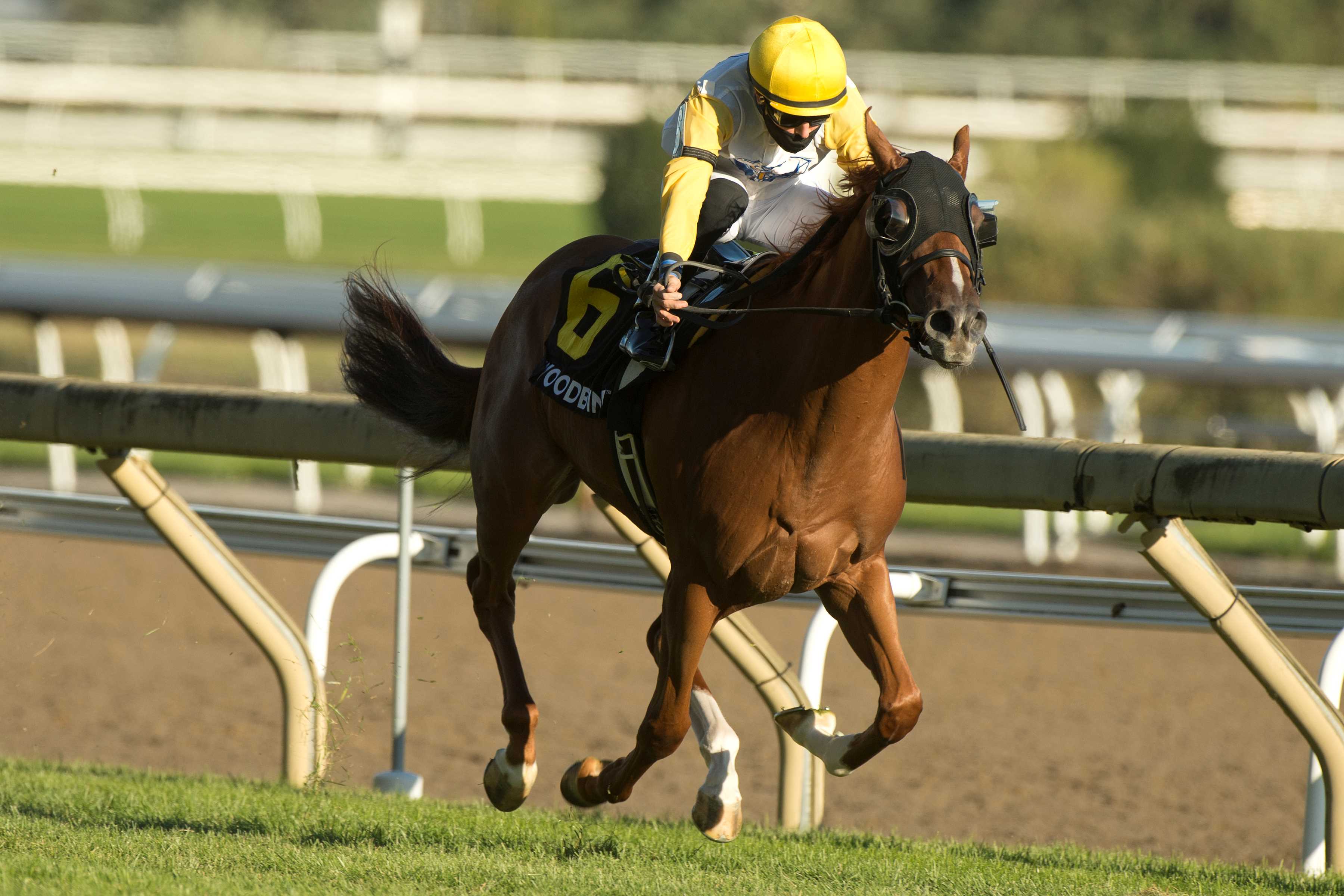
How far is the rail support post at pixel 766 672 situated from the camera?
15.9ft

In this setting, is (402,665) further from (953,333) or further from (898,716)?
(953,333)

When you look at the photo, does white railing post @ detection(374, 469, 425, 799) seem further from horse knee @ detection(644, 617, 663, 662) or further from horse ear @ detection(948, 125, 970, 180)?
horse ear @ detection(948, 125, 970, 180)

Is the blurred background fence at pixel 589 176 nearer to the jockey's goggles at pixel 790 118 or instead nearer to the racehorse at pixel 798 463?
the racehorse at pixel 798 463

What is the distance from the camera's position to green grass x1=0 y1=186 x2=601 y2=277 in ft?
95.9

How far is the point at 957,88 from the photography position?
37875 millimetres

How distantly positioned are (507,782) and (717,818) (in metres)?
0.77

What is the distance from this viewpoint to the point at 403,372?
16.8ft

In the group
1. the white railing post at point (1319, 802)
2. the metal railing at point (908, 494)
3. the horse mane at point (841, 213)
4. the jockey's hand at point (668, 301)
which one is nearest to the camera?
the horse mane at point (841, 213)

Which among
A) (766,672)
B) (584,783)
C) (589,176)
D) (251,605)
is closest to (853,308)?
(584,783)

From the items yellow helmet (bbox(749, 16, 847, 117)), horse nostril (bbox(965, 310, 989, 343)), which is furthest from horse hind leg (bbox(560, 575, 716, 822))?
yellow helmet (bbox(749, 16, 847, 117))

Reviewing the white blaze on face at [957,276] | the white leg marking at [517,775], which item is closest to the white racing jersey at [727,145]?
the white blaze on face at [957,276]

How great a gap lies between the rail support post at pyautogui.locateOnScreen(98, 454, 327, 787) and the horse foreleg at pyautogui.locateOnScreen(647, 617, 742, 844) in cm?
139

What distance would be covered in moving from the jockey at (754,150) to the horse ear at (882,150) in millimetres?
51

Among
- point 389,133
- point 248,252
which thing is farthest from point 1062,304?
point 389,133
